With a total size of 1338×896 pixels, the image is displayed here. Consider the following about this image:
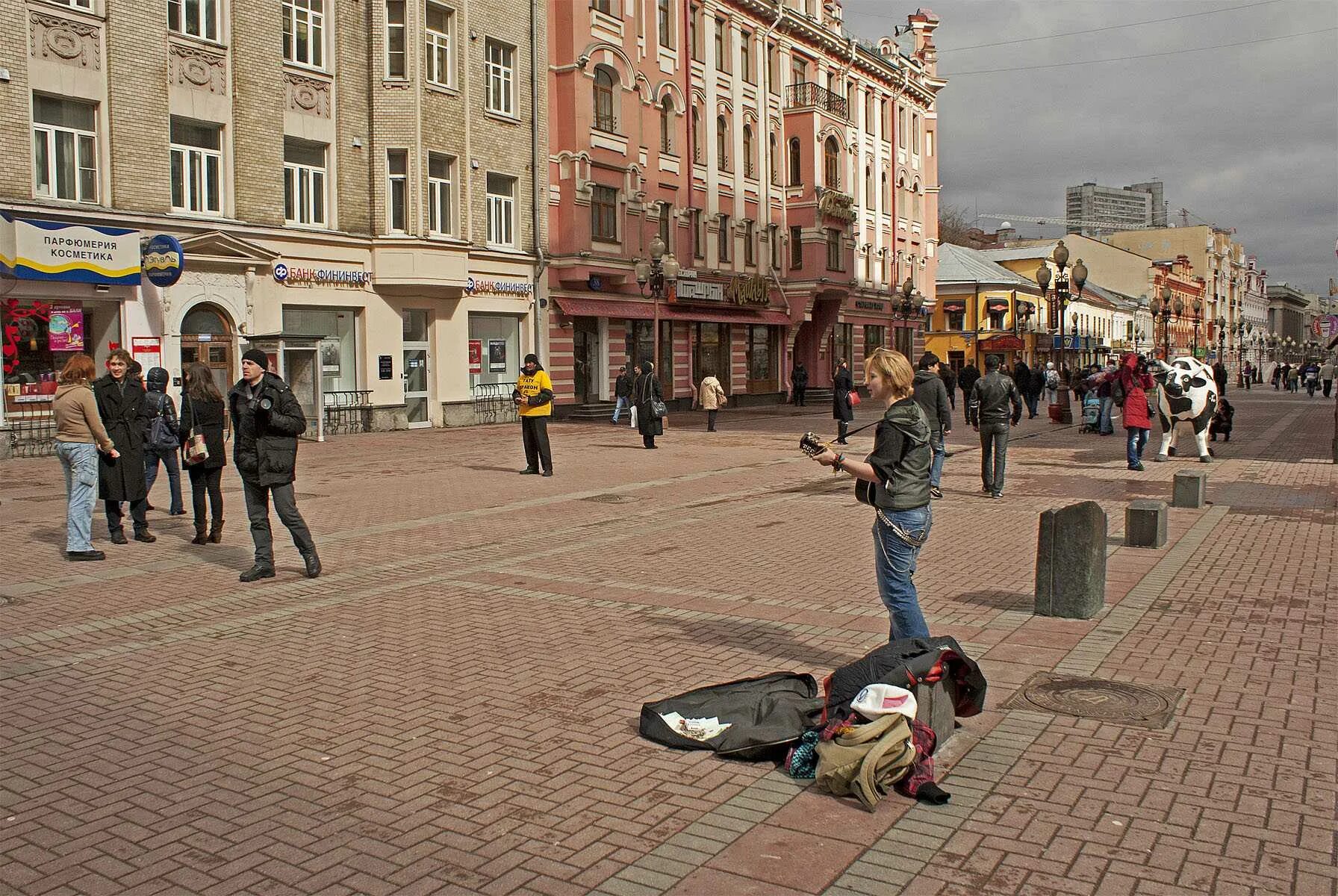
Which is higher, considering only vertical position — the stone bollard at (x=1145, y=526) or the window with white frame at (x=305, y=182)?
the window with white frame at (x=305, y=182)

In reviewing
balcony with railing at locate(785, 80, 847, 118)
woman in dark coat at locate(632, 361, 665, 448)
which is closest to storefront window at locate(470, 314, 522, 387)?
woman in dark coat at locate(632, 361, 665, 448)

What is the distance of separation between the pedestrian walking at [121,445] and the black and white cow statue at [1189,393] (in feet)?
50.8

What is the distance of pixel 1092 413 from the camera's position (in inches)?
1072

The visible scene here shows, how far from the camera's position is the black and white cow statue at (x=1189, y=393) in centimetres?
1922

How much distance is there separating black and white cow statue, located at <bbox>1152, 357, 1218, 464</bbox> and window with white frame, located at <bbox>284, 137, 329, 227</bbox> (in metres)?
18.2

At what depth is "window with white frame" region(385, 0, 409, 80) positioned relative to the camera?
2822cm

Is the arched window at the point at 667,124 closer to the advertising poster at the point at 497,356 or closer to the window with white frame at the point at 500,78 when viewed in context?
the window with white frame at the point at 500,78

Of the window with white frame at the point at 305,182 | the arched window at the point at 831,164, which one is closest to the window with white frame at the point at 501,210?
the window with white frame at the point at 305,182

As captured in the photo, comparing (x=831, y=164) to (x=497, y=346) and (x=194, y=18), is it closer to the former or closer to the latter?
(x=497, y=346)

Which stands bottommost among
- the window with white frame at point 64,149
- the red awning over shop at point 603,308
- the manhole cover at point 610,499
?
the manhole cover at point 610,499

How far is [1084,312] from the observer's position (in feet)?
288

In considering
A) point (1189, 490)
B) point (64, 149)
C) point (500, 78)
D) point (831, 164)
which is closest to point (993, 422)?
point (1189, 490)

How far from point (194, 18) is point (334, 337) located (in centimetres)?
737

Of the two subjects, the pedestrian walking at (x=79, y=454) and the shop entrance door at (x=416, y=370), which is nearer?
the pedestrian walking at (x=79, y=454)
